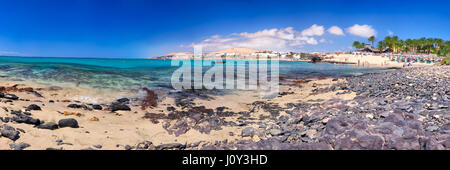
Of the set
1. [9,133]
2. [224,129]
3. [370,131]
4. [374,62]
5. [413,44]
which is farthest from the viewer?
[413,44]

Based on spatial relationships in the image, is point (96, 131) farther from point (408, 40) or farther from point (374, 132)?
point (408, 40)

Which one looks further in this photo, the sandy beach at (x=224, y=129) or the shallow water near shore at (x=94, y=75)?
the shallow water near shore at (x=94, y=75)

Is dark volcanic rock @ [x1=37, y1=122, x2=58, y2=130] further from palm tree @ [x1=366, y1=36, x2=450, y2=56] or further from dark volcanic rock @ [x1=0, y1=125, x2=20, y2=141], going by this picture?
palm tree @ [x1=366, y1=36, x2=450, y2=56]

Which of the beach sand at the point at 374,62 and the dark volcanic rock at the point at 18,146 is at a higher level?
the beach sand at the point at 374,62

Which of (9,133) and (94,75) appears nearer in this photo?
(9,133)

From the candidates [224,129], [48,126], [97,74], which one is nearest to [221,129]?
[224,129]

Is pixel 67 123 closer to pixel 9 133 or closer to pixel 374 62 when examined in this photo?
pixel 9 133

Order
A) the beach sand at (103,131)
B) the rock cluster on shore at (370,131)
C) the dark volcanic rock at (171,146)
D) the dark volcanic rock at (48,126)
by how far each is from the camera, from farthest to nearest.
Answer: the dark volcanic rock at (48,126)
the dark volcanic rock at (171,146)
the beach sand at (103,131)
the rock cluster on shore at (370,131)

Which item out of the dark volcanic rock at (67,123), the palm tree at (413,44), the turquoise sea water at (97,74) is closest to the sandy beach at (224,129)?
the dark volcanic rock at (67,123)

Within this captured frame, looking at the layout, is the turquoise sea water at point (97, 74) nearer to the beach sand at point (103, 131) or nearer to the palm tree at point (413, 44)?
the beach sand at point (103, 131)

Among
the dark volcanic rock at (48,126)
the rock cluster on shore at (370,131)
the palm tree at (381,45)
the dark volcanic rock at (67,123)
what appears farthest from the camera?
the palm tree at (381,45)

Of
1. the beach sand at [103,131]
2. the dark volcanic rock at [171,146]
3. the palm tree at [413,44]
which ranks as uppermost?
the palm tree at [413,44]

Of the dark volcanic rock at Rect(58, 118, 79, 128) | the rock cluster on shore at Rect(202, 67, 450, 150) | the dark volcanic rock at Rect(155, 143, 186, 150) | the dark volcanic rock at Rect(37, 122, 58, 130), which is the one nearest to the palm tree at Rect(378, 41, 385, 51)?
the rock cluster on shore at Rect(202, 67, 450, 150)
